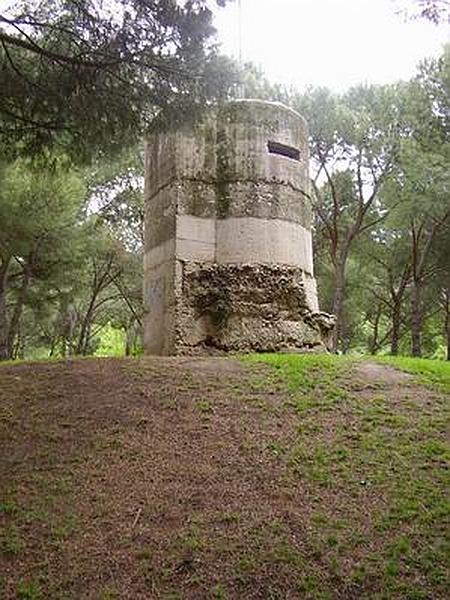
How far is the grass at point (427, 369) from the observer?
7.37 m

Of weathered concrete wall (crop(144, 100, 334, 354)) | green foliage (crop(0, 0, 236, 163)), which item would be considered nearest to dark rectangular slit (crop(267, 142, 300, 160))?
weathered concrete wall (crop(144, 100, 334, 354))

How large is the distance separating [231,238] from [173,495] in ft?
16.8

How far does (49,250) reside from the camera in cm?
1545

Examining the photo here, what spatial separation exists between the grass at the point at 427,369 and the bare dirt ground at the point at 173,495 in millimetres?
400

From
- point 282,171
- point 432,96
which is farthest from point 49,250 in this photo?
point 432,96

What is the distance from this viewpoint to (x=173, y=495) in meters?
4.70

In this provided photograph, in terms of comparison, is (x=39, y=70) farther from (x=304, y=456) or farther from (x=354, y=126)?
(x=354, y=126)

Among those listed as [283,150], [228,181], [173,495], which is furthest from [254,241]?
[173,495]

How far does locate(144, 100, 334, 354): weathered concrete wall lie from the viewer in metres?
8.90

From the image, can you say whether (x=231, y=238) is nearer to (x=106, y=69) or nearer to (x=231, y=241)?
(x=231, y=241)

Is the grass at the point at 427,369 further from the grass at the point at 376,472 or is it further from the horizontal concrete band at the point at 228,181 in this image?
the horizontal concrete band at the point at 228,181

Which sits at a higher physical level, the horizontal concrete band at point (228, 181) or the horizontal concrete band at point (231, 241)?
the horizontal concrete band at point (228, 181)

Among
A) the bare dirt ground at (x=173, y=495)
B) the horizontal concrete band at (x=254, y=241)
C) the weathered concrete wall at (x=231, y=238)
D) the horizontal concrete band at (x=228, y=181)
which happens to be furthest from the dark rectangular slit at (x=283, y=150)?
the bare dirt ground at (x=173, y=495)

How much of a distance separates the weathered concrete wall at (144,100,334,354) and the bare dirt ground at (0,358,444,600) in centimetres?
191
